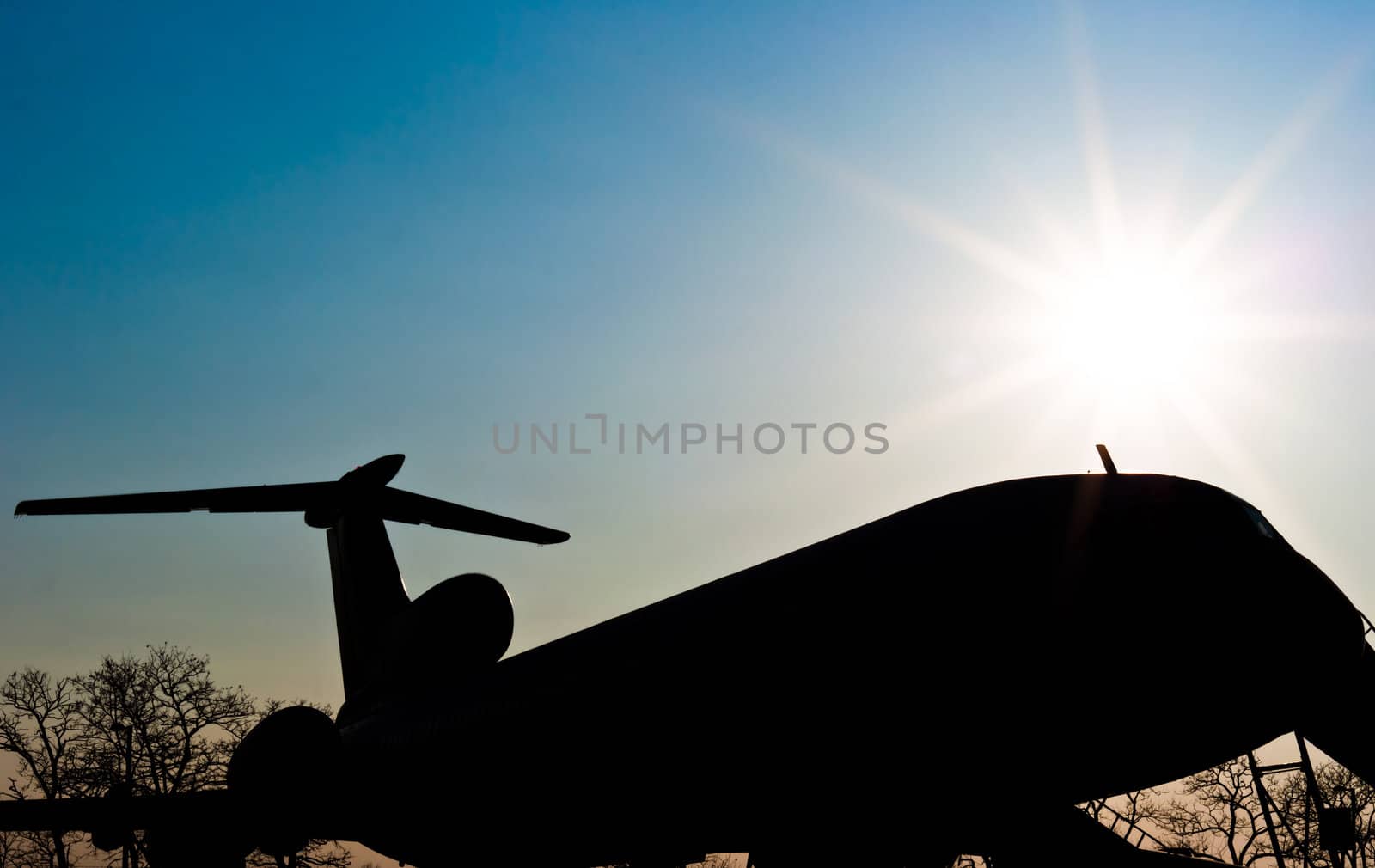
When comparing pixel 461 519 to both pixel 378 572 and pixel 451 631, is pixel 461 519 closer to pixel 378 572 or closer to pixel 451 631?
pixel 378 572

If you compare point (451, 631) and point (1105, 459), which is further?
point (451, 631)

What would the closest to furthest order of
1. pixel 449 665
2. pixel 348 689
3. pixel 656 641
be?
pixel 656 641 → pixel 449 665 → pixel 348 689

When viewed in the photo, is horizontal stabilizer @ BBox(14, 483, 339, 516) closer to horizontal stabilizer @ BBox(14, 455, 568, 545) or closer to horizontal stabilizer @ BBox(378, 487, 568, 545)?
horizontal stabilizer @ BBox(14, 455, 568, 545)

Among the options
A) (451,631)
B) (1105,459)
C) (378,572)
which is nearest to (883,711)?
(1105,459)

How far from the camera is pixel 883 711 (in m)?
8.13

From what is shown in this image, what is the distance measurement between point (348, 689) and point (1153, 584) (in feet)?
50.1

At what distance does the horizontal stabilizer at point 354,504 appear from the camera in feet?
54.5

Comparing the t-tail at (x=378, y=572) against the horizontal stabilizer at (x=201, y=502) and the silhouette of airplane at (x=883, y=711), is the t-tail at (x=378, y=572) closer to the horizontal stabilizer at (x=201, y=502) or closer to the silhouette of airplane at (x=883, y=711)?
the horizontal stabilizer at (x=201, y=502)

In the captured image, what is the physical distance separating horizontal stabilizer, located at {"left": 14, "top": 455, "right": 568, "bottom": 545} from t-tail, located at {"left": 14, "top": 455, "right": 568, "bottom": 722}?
0.02m

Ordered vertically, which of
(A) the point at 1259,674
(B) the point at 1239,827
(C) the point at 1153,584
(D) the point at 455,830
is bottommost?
(B) the point at 1239,827

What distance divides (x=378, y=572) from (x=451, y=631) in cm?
390

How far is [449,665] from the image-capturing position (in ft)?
49.7

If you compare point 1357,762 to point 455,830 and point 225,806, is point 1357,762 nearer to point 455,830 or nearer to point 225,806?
point 455,830

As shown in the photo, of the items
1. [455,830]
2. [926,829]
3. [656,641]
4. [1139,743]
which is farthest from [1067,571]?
[455,830]
